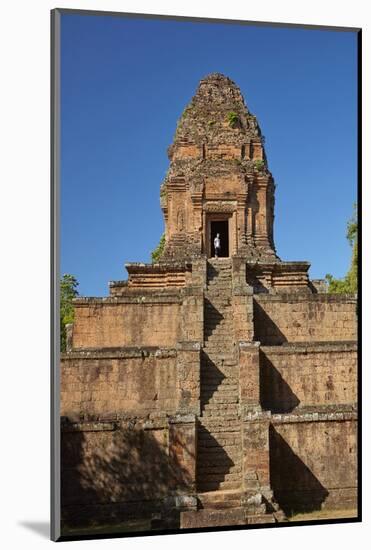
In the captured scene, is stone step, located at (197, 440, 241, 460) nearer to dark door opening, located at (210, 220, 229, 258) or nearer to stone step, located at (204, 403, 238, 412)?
stone step, located at (204, 403, 238, 412)

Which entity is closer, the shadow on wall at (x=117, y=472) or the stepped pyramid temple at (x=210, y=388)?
the shadow on wall at (x=117, y=472)

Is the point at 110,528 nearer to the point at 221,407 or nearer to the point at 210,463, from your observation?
the point at 210,463

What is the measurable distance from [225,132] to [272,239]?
365 cm

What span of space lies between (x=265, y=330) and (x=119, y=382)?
12.7 ft

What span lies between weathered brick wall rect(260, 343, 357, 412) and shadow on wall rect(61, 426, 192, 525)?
2869 mm

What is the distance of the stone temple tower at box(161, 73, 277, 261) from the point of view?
52.5 ft

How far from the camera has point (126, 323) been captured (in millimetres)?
13023

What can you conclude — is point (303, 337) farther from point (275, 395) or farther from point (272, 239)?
point (272, 239)

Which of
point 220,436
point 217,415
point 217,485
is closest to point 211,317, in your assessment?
point 217,415

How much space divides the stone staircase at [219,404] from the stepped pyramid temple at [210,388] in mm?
25

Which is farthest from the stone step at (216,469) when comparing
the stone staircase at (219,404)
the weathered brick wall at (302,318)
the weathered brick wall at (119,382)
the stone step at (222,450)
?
the weathered brick wall at (302,318)

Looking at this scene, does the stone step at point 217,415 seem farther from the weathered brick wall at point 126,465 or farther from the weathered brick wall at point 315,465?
the weathered brick wall at point 315,465

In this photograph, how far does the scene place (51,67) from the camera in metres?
8.20

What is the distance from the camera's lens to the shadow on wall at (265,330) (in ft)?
43.6
